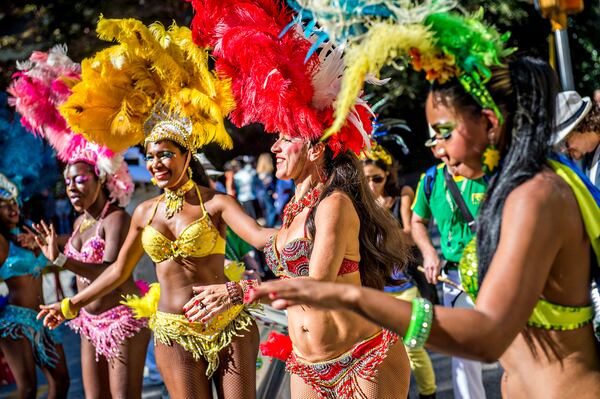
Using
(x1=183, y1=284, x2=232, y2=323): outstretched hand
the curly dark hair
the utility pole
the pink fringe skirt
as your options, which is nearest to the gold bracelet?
the pink fringe skirt

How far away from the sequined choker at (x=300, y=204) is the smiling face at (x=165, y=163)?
1.01m

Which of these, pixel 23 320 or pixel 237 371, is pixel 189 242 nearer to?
pixel 237 371

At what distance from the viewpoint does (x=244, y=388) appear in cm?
409

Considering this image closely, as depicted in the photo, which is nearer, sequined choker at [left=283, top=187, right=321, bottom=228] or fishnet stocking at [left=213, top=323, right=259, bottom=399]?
sequined choker at [left=283, top=187, right=321, bottom=228]

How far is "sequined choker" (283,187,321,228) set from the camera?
3465 mm

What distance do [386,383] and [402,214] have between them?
2938 mm

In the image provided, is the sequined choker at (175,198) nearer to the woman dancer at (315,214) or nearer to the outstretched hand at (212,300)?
the woman dancer at (315,214)

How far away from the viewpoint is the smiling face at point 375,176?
5.86 metres

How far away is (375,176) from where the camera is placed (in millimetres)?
5891

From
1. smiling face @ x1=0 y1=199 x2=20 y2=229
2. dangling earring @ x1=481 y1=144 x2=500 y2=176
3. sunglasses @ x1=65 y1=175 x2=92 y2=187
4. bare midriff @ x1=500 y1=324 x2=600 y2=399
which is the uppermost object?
dangling earring @ x1=481 y1=144 x2=500 y2=176

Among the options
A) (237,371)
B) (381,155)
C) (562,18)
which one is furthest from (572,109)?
(237,371)

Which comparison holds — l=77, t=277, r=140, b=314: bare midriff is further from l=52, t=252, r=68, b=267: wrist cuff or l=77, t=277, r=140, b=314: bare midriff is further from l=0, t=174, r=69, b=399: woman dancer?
l=0, t=174, r=69, b=399: woman dancer

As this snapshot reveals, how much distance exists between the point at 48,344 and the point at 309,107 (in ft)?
12.0

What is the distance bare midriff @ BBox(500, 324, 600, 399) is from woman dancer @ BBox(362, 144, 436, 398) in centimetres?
309
